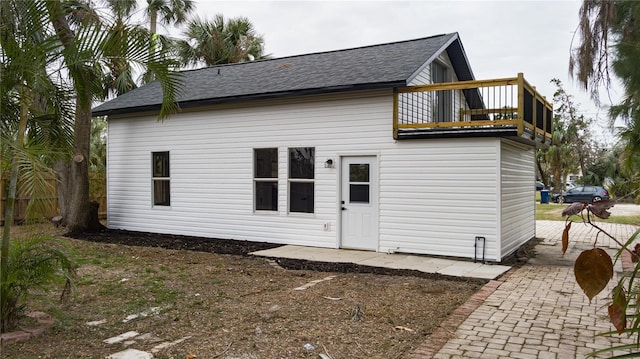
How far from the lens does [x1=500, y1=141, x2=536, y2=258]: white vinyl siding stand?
8.89 m

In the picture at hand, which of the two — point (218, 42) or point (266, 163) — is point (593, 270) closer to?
point (266, 163)

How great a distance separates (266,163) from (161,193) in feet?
11.3

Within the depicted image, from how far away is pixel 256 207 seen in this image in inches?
428

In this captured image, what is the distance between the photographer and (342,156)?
9.76 meters

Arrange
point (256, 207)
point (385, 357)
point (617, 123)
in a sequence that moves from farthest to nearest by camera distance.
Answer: point (256, 207) → point (617, 123) → point (385, 357)

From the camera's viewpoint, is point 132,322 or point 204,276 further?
point 204,276

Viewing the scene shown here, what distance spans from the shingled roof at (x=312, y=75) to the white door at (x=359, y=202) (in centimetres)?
156

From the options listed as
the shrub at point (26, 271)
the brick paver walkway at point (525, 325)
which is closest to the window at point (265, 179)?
the brick paver walkway at point (525, 325)

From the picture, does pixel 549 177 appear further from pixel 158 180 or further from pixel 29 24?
pixel 29 24

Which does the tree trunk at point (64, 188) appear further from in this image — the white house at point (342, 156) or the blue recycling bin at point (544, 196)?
the blue recycling bin at point (544, 196)

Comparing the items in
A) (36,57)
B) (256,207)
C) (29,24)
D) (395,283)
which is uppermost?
(29,24)

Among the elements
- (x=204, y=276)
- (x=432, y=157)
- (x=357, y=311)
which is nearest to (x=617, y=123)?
(x=432, y=157)

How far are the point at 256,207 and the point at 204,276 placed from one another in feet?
12.5

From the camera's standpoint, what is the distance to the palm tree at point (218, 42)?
23.2 metres
